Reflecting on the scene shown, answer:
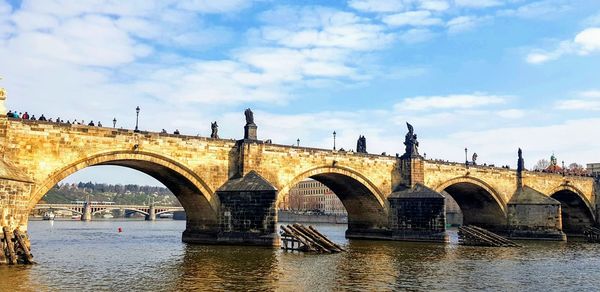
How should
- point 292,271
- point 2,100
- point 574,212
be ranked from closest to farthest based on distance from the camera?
point 292,271 → point 2,100 → point 574,212

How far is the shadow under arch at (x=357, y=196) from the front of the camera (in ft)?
132

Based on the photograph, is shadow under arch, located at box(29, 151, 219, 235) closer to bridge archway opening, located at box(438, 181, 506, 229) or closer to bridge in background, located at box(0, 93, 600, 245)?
bridge in background, located at box(0, 93, 600, 245)

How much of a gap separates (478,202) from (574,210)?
610 inches

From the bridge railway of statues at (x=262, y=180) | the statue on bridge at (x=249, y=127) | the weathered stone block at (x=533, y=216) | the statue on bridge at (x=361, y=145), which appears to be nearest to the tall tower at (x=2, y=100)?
the bridge railway of statues at (x=262, y=180)

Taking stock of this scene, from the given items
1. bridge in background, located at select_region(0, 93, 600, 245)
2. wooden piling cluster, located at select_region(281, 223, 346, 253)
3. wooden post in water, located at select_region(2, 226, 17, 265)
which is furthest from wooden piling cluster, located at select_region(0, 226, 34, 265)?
wooden piling cluster, located at select_region(281, 223, 346, 253)

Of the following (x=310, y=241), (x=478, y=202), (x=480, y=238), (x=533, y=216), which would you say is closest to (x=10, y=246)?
(x=310, y=241)

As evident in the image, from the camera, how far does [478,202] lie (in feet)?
175

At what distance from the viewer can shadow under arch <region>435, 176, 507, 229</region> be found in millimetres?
49688

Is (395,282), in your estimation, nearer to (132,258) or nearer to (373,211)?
(132,258)

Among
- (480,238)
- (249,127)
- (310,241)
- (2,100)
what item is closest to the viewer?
(2,100)

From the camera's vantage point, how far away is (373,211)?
44.0 metres

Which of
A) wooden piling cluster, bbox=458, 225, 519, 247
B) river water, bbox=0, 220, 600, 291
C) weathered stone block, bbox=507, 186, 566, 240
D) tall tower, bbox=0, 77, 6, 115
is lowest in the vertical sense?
river water, bbox=0, 220, 600, 291

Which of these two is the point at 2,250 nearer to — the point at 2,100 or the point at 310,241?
the point at 2,100

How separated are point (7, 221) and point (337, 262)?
14.1 meters
